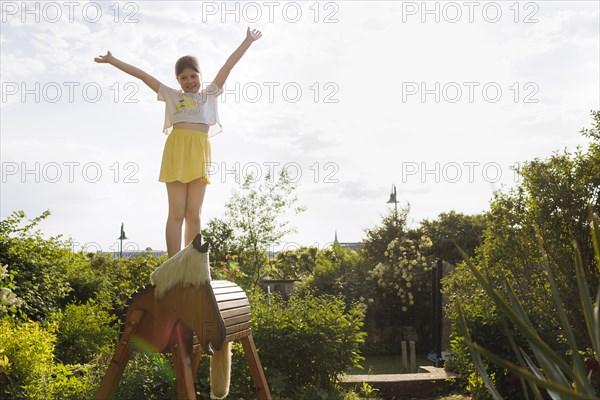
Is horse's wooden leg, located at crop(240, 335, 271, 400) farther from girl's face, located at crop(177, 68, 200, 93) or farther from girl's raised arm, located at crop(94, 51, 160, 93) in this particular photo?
girl's raised arm, located at crop(94, 51, 160, 93)

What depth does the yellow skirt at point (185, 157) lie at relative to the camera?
418 centimetres

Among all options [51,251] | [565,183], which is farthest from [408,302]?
[51,251]

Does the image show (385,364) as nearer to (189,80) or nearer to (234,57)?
(234,57)

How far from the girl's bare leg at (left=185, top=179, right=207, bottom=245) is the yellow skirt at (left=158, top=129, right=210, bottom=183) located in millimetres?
60

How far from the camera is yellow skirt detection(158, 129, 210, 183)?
4.18 metres

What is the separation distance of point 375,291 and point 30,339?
10049mm

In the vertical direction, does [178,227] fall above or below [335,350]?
above

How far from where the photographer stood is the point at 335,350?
631cm

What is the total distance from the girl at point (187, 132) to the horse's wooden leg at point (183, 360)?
0.91m

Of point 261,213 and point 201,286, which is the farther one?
point 261,213

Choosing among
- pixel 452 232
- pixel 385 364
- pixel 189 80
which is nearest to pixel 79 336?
pixel 189 80

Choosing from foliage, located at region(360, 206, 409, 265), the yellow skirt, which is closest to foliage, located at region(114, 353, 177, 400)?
the yellow skirt

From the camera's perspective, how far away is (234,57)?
4578 millimetres

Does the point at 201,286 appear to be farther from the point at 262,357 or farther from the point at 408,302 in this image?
the point at 408,302
